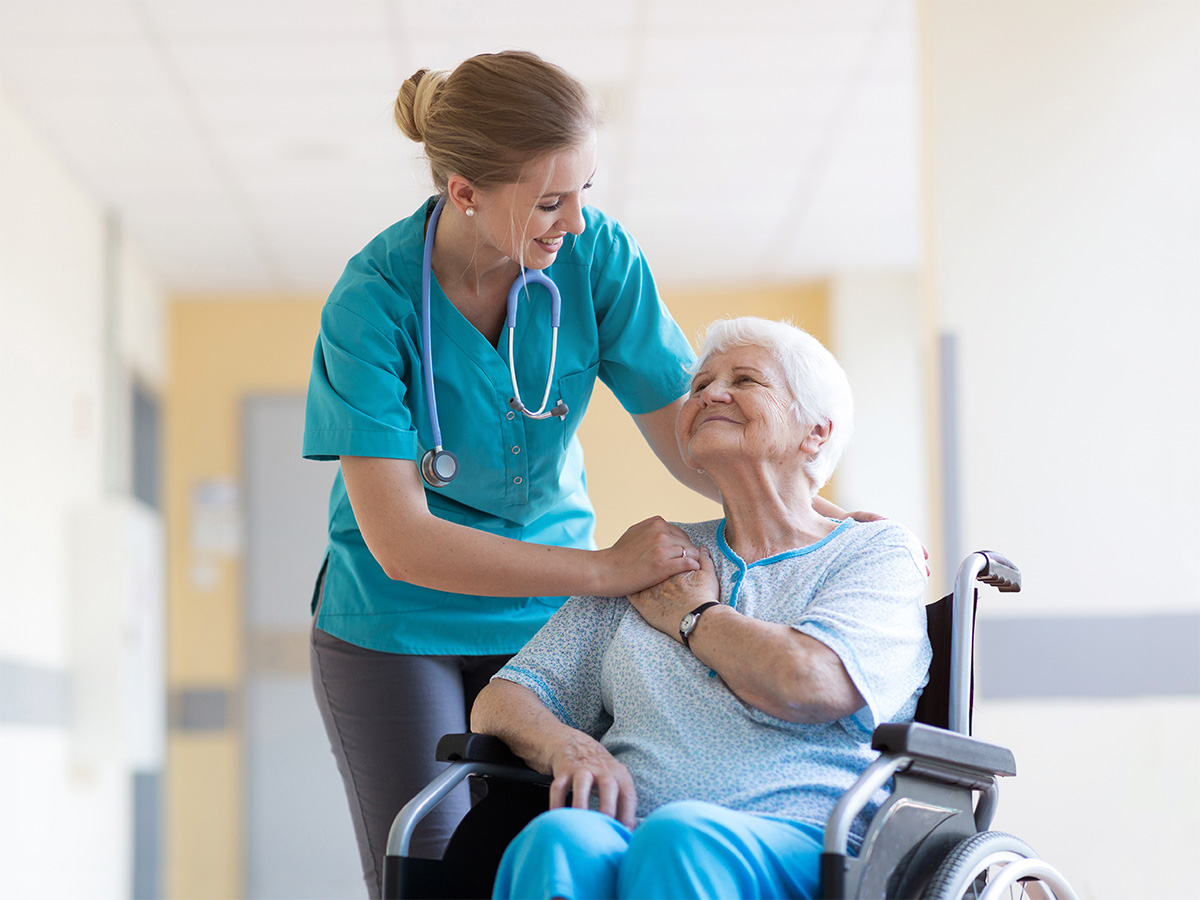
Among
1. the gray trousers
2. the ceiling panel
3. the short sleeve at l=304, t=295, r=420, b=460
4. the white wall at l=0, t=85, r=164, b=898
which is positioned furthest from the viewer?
the white wall at l=0, t=85, r=164, b=898

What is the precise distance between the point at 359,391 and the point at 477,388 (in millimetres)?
183

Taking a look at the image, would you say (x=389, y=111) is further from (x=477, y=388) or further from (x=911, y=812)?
(x=911, y=812)

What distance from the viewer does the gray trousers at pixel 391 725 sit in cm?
A: 170

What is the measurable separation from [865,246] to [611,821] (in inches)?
179

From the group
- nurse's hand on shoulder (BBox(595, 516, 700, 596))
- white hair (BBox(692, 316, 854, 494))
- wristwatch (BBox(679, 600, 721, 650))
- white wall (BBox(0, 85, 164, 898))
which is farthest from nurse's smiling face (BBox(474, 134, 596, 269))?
white wall (BBox(0, 85, 164, 898))

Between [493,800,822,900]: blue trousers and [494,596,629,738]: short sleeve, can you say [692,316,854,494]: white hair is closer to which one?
[494,596,629,738]: short sleeve

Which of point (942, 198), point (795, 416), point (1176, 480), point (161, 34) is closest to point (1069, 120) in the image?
point (942, 198)

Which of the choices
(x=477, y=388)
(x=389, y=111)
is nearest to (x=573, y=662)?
(x=477, y=388)

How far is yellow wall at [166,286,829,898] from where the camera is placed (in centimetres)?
566

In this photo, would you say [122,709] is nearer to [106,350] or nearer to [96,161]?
[106,350]

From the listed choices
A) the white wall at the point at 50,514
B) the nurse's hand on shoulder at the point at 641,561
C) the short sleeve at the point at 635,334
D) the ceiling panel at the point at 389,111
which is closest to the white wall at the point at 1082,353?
the ceiling panel at the point at 389,111

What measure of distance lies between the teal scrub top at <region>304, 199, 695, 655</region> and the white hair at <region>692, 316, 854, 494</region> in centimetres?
15

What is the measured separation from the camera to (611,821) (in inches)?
50.8

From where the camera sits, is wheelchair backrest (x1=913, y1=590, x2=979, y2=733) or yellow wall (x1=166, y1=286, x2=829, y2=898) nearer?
wheelchair backrest (x1=913, y1=590, x2=979, y2=733)
